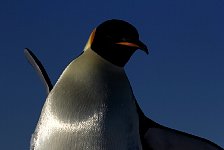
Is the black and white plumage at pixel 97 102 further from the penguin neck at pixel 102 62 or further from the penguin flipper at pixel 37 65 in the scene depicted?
the penguin flipper at pixel 37 65

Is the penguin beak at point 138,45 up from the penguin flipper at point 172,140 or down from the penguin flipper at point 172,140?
up

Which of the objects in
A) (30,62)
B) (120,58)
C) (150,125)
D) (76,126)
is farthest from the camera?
(30,62)

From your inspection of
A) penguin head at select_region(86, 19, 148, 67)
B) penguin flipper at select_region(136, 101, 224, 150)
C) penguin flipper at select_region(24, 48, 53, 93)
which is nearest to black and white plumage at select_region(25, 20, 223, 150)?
penguin head at select_region(86, 19, 148, 67)

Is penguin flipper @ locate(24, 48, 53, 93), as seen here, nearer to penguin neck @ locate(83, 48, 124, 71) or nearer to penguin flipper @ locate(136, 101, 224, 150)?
penguin neck @ locate(83, 48, 124, 71)

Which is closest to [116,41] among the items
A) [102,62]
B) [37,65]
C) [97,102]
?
[102,62]

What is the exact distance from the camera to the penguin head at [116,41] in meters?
5.89

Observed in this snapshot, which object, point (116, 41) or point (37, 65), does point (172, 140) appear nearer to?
point (116, 41)

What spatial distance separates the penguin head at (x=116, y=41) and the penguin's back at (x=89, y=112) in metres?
0.10

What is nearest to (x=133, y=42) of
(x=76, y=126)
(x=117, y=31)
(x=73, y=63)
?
(x=117, y=31)

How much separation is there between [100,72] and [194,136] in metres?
1.86

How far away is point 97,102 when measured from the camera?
224 inches

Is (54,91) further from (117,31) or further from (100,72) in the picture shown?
(117,31)

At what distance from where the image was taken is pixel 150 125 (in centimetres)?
670

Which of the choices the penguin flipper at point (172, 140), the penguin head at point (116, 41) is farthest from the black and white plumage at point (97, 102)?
the penguin flipper at point (172, 140)
